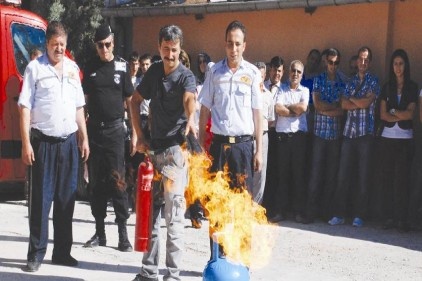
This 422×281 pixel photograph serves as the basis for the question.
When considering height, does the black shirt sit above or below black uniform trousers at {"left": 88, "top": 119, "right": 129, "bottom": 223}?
above

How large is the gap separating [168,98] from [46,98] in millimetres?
1263

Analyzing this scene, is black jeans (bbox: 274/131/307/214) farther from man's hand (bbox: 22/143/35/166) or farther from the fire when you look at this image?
man's hand (bbox: 22/143/35/166)

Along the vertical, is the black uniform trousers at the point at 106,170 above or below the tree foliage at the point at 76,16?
below

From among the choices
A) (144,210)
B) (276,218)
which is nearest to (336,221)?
(276,218)

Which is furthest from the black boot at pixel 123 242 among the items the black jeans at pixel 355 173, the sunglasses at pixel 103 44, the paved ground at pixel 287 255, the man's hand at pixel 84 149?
the black jeans at pixel 355 173

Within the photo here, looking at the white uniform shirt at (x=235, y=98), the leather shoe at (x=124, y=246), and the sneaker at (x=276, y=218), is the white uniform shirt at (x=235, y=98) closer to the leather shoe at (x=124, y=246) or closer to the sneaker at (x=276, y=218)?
the leather shoe at (x=124, y=246)

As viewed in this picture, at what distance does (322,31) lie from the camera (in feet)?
Answer: 41.3

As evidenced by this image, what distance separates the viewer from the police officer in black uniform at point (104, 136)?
361 inches

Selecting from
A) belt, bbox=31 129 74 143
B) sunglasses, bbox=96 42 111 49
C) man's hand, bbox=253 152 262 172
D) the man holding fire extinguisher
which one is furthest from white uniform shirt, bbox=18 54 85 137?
man's hand, bbox=253 152 262 172

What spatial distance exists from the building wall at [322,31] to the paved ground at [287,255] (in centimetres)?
255

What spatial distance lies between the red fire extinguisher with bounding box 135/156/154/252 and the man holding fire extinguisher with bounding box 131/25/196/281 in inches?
5.2

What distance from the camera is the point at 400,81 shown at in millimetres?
10820

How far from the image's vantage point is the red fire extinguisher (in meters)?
7.29

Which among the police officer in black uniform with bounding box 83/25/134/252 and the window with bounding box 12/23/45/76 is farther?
the window with bounding box 12/23/45/76
